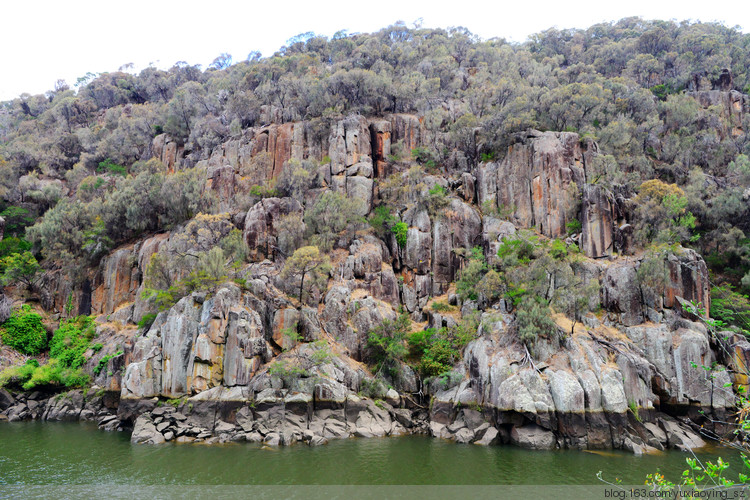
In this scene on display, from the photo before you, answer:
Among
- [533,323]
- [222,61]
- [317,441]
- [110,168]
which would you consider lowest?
[317,441]

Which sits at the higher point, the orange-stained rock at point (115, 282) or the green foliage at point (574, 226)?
the green foliage at point (574, 226)

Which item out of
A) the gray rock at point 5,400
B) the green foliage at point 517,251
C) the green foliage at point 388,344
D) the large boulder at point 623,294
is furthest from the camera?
the green foliage at point 517,251

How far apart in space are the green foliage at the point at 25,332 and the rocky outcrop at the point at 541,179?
1913 inches

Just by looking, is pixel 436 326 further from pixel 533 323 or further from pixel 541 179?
pixel 541 179

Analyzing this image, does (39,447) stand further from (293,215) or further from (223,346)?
(293,215)

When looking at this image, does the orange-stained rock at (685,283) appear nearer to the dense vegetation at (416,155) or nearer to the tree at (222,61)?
the dense vegetation at (416,155)

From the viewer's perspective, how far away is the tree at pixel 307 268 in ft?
126

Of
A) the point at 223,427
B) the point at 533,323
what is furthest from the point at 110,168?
the point at 533,323

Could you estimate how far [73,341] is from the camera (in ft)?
139

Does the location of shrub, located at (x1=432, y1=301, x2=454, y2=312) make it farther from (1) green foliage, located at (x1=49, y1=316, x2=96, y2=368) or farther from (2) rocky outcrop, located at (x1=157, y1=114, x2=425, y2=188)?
(1) green foliage, located at (x1=49, y1=316, x2=96, y2=368)

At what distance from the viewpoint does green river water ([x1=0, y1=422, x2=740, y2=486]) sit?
22453mm

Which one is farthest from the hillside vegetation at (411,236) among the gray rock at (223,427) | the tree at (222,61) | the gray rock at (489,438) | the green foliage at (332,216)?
the tree at (222,61)

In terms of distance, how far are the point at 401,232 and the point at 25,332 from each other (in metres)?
39.4

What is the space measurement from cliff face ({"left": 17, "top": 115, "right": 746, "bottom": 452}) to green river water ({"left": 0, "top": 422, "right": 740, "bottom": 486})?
2146mm
